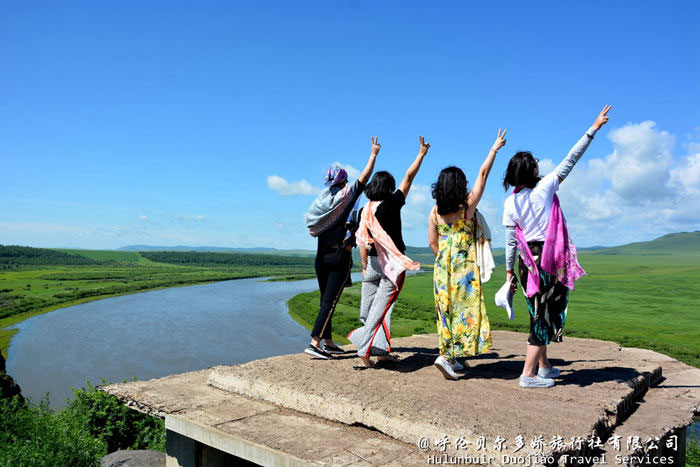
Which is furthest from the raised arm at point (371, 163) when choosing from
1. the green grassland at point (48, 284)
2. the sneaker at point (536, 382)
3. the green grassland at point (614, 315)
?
the green grassland at point (48, 284)

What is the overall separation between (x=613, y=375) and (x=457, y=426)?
224 cm

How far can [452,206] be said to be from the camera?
14.8 feet

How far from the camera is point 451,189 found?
14.6ft

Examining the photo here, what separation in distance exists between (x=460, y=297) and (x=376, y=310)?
32.6 inches

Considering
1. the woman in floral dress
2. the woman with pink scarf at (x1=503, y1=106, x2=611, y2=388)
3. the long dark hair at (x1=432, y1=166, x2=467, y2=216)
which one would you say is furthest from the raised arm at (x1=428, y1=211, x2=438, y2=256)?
the woman with pink scarf at (x1=503, y1=106, x2=611, y2=388)

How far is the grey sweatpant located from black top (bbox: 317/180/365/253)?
56 cm

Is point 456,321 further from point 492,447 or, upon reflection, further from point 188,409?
point 188,409

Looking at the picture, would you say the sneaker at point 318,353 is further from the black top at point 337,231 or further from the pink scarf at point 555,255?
the pink scarf at point 555,255

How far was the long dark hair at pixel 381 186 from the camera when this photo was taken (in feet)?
16.1

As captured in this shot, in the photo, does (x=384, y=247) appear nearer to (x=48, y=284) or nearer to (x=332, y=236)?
(x=332, y=236)

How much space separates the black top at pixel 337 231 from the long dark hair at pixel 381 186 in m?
0.29

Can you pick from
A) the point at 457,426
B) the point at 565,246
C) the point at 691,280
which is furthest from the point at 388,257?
the point at 691,280

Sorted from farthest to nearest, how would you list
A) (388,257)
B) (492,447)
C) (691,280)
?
(691,280) < (388,257) < (492,447)

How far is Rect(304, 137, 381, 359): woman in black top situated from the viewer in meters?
5.33
